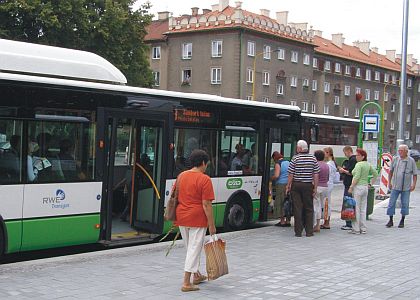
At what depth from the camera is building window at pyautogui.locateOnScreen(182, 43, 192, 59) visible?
6406 centimetres

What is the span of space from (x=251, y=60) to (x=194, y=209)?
181ft

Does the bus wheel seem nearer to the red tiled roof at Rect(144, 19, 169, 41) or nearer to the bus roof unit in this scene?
the bus roof unit

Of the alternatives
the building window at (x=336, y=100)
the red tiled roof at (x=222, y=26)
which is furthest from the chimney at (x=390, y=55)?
the red tiled roof at (x=222, y=26)

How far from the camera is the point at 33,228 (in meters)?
8.41

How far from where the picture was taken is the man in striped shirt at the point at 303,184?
11.4m

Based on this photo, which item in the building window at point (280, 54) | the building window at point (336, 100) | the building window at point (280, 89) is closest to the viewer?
the building window at point (280, 54)

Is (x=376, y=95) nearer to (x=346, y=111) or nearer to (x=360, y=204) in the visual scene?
(x=346, y=111)

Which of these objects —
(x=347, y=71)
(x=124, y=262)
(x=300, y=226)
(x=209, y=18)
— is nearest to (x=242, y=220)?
(x=300, y=226)

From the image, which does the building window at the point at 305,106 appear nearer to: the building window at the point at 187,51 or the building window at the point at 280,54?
the building window at the point at 280,54

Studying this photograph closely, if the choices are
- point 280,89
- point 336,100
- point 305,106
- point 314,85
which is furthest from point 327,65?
point 280,89

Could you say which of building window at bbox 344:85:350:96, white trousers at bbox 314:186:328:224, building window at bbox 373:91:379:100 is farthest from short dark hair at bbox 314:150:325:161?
building window at bbox 373:91:379:100

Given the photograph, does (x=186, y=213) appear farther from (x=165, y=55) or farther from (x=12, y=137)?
(x=165, y=55)

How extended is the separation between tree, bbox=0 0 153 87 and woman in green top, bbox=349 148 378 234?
2109 centimetres

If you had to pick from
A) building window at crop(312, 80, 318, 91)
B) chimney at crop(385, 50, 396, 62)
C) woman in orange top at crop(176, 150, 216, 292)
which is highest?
chimney at crop(385, 50, 396, 62)
